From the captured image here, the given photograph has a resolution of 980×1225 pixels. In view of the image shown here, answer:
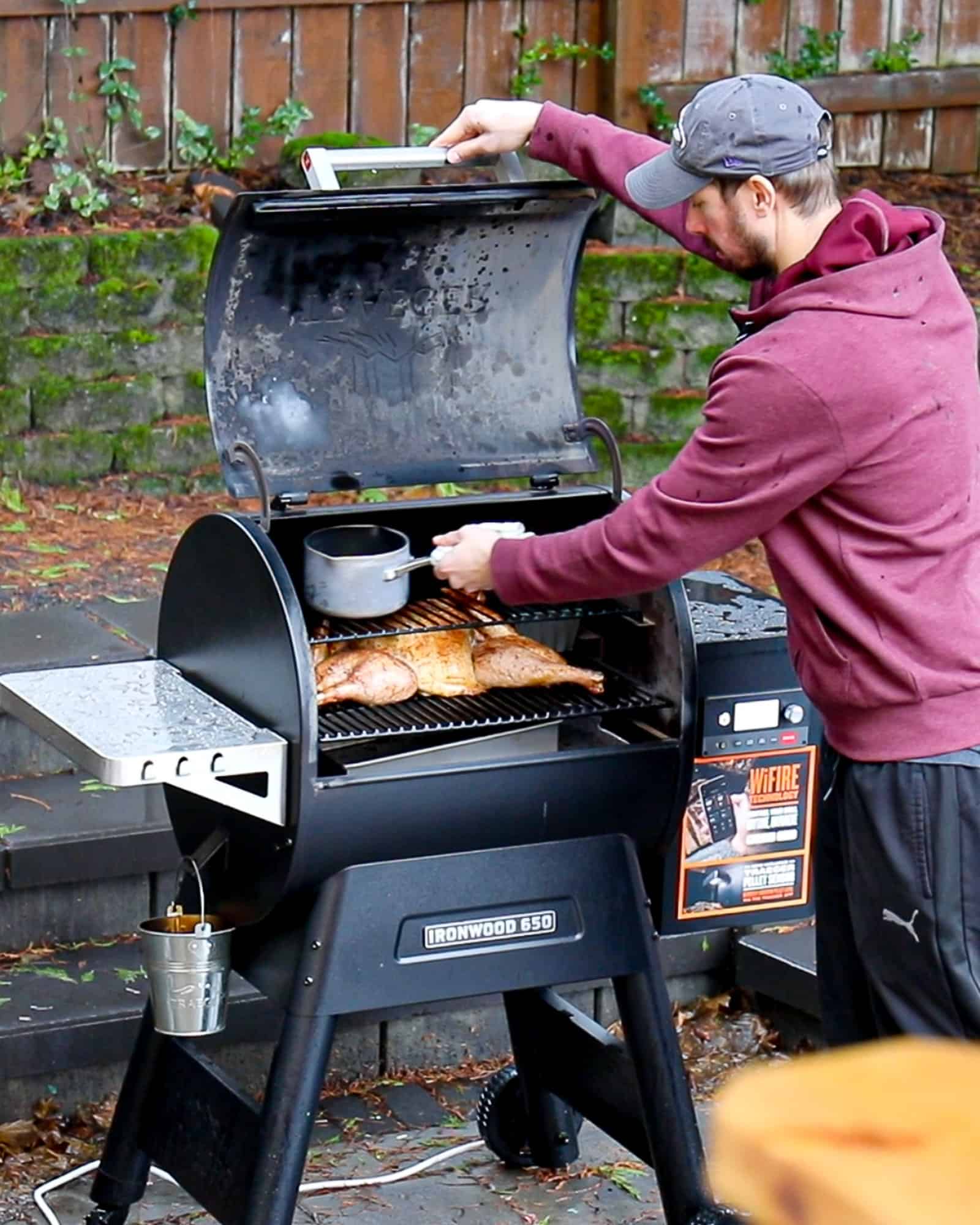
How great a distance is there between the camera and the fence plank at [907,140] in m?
7.24

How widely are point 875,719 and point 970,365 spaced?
0.54 m

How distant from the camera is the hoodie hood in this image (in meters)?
2.59

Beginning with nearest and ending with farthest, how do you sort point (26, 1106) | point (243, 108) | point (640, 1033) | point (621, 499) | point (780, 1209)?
1. point (780, 1209)
2. point (640, 1033)
3. point (621, 499)
4. point (26, 1106)
5. point (243, 108)

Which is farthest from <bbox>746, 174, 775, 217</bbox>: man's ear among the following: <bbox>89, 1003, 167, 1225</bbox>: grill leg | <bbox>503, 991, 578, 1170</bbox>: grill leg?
<bbox>89, 1003, 167, 1225</bbox>: grill leg

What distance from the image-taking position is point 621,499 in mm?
3260

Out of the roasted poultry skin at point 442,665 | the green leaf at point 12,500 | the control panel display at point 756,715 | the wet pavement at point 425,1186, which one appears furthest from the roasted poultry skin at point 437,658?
the green leaf at point 12,500

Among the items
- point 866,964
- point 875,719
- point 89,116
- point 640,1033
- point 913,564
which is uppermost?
point 89,116

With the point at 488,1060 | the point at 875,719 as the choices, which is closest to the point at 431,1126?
the point at 488,1060

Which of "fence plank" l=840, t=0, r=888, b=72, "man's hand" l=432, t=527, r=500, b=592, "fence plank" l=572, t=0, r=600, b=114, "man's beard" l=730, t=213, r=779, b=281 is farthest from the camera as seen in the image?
"fence plank" l=840, t=0, r=888, b=72

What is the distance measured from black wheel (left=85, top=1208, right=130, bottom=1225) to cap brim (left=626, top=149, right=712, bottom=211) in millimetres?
1928

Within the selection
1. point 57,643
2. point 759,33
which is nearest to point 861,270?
point 57,643

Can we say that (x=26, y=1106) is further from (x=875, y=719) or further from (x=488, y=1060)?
(x=875, y=719)

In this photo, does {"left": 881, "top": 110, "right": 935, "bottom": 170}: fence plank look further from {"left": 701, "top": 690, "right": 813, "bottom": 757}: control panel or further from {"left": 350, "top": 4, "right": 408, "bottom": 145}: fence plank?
{"left": 701, "top": 690, "right": 813, "bottom": 757}: control panel

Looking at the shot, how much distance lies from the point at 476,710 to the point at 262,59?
4.13 meters
